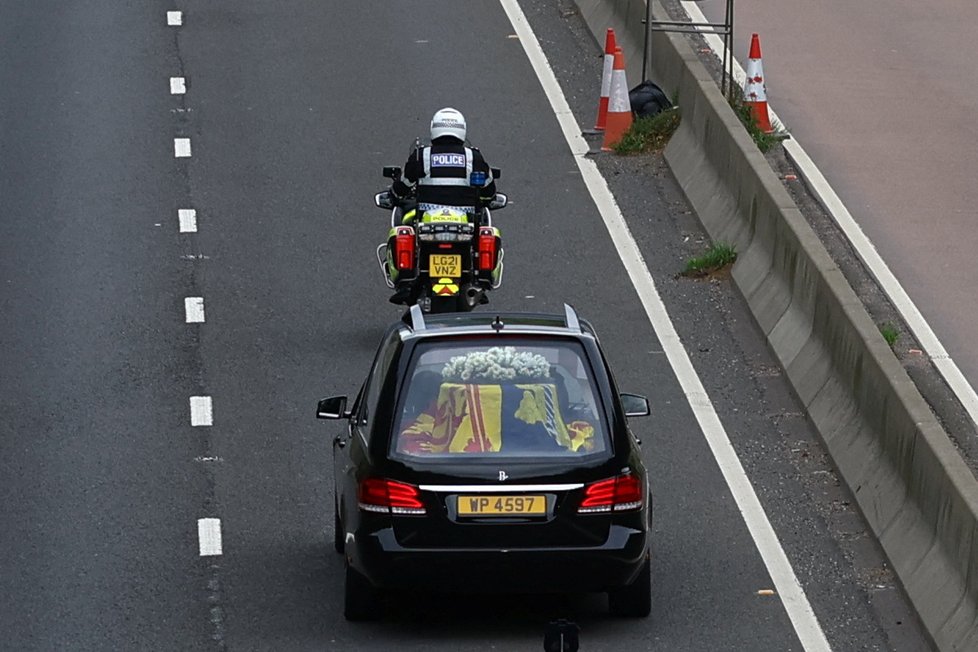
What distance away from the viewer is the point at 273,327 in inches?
676

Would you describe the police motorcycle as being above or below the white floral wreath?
below

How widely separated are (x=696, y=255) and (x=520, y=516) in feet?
27.1

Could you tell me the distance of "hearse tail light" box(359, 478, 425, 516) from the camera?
10672mm

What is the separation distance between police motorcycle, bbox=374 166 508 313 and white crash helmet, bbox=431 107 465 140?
1.28ft

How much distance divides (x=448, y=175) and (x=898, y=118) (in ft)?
26.9

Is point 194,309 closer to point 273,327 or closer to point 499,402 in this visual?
point 273,327

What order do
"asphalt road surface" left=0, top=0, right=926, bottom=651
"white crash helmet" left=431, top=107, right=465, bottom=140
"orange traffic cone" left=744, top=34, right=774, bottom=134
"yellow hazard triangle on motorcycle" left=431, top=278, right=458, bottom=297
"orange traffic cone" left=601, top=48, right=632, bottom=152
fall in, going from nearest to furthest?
"asphalt road surface" left=0, top=0, right=926, bottom=651
"yellow hazard triangle on motorcycle" left=431, top=278, right=458, bottom=297
"white crash helmet" left=431, top=107, right=465, bottom=140
"orange traffic cone" left=601, top=48, right=632, bottom=152
"orange traffic cone" left=744, top=34, right=774, bottom=134

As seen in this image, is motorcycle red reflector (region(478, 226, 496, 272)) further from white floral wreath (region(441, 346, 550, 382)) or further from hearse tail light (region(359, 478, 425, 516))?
hearse tail light (region(359, 478, 425, 516))

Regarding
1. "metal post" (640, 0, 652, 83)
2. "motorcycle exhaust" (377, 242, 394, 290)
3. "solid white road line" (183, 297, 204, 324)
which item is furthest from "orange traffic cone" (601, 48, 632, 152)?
"solid white road line" (183, 297, 204, 324)

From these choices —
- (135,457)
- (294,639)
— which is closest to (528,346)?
(294,639)

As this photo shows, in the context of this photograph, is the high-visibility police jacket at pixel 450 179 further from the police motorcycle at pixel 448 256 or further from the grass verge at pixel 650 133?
the grass verge at pixel 650 133

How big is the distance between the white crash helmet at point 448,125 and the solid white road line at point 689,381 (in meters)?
2.12

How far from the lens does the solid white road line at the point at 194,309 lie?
1733cm

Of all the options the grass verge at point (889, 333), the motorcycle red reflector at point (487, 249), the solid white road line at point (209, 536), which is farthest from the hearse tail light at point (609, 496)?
the motorcycle red reflector at point (487, 249)
